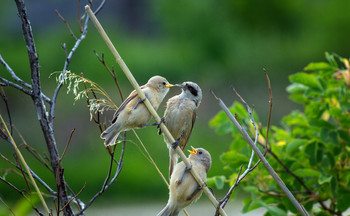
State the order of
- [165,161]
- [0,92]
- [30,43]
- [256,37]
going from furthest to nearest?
[256,37] → [165,161] → [0,92] → [30,43]

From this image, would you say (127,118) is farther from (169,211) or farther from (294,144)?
(294,144)

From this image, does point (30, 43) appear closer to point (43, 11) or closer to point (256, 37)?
point (256, 37)

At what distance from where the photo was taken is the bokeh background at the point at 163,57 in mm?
8633

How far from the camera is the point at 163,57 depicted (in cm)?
1105

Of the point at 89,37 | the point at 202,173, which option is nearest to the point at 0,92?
the point at 202,173

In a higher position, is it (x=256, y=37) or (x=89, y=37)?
(x=89, y=37)

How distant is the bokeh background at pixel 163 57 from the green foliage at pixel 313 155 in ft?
16.9

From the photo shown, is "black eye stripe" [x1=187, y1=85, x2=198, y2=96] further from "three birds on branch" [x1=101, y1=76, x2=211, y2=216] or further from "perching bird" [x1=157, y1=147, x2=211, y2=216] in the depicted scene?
"perching bird" [x1=157, y1=147, x2=211, y2=216]

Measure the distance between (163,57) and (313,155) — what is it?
8.33 meters

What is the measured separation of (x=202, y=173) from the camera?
2.61 m

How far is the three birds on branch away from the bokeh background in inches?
206

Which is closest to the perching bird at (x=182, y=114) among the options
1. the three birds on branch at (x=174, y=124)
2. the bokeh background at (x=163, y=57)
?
the three birds on branch at (x=174, y=124)

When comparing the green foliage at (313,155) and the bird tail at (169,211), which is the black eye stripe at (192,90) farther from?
the bird tail at (169,211)

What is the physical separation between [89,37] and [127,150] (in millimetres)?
3236
